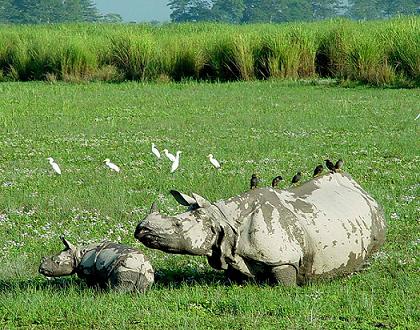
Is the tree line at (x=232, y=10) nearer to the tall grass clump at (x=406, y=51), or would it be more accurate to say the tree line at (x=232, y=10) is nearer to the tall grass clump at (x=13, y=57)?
the tall grass clump at (x=13, y=57)

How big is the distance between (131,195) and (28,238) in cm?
229

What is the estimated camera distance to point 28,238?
9.69 m

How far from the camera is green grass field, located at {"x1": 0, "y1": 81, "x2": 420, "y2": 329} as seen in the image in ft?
22.9

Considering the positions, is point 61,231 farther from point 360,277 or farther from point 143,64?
point 143,64

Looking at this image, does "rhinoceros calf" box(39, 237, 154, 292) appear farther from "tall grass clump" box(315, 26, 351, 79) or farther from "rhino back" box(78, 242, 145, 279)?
"tall grass clump" box(315, 26, 351, 79)

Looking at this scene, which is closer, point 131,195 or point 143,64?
point 131,195

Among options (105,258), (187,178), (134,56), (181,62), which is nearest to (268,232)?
(105,258)

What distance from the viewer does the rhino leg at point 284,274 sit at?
24.7ft

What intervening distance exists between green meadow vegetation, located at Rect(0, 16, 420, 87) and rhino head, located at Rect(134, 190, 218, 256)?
21.0 meters

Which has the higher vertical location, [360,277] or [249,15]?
[360,277]

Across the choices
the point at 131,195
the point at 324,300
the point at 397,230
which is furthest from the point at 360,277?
the point at 131,195

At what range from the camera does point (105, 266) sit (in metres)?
7.59

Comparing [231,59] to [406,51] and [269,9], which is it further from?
[269,9]

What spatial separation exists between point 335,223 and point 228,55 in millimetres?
23161
